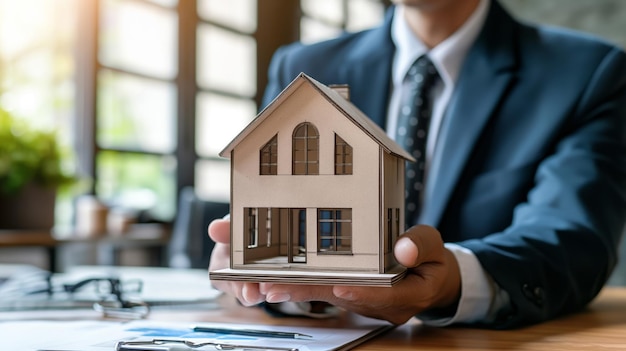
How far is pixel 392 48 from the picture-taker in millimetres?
1704

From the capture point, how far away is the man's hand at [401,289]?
3.01 feet

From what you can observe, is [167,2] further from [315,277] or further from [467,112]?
[315,277]

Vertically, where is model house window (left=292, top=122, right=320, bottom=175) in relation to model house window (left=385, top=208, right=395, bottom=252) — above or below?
above

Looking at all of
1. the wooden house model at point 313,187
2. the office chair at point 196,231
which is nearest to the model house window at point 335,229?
the wooden house model at point 313,187

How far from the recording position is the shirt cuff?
107 centimetres

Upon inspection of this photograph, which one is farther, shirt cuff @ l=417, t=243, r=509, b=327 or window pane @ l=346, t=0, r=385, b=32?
window pane @ l=346, t=0, r=385, b=32

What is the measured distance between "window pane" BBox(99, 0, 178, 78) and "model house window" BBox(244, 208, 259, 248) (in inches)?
165

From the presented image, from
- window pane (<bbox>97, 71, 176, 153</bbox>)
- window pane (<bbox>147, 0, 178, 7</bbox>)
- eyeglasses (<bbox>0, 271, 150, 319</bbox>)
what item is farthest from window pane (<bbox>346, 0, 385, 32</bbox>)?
eyeglasses (<bbox>0, 271, 150, 319</bbox>)

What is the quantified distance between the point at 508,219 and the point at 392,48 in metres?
0.45

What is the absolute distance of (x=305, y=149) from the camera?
0.94 m

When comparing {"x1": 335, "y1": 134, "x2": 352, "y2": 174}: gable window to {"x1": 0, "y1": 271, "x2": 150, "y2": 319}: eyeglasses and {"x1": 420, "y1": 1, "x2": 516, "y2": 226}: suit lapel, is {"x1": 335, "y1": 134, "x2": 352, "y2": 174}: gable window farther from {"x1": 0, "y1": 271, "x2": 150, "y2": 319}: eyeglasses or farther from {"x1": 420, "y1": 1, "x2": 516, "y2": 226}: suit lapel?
{"x1": 420, "y1": 1, "x2": 516, "y2": 226}: suit lapel

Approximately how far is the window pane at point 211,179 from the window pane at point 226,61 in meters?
0.60

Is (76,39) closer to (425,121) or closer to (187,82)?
(187,82)

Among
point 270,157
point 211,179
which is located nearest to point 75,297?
point 270,157
